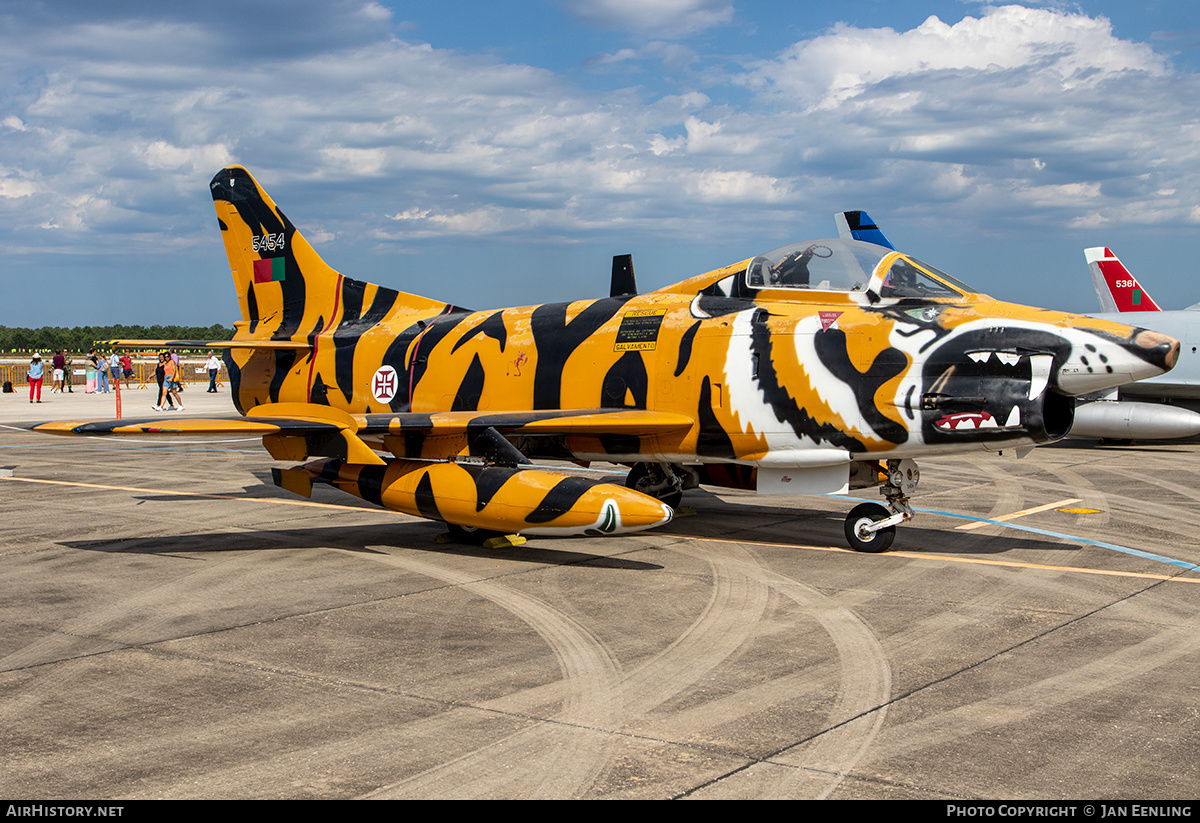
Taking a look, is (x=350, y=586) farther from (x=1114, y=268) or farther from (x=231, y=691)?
(x=1114, y=268)

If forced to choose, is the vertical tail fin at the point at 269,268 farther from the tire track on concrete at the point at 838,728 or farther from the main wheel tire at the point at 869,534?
the tire track on concrete at the point at 838,728

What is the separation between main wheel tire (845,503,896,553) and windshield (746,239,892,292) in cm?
230

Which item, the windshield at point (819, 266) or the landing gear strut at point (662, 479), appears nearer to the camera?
the windshield at point (819, 266)

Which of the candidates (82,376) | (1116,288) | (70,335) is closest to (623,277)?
(1116,288)

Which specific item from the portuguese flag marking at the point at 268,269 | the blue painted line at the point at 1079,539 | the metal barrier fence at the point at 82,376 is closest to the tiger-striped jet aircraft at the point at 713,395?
A: the blue painted line at the point at 1079,539

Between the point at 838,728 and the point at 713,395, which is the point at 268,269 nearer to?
the point at 713,395

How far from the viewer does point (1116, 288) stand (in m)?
29.8

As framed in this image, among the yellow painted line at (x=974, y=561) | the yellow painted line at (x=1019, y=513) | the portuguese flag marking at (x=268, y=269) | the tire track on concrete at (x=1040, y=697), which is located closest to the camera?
the tire track on concrete at (x=1040, y=697)

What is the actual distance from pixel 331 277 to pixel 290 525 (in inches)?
159

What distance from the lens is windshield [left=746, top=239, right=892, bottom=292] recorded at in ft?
32.9

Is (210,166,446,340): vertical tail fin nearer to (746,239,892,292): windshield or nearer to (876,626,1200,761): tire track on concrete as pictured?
(746,239,892,292): windshield

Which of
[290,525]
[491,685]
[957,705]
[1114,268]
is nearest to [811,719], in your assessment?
[957,705]

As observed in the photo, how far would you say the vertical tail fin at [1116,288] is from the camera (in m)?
29.4

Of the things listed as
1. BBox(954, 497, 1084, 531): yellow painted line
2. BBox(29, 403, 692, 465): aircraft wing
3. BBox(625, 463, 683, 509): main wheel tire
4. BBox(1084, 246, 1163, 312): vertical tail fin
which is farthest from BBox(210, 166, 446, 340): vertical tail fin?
BBox(1084, 246, 1163, 312): vertical tail fin
